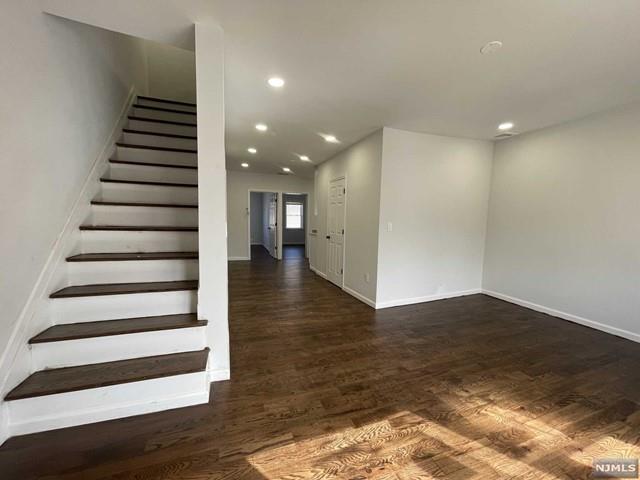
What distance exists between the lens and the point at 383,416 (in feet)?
5.49

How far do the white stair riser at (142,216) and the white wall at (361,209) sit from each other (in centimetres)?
232

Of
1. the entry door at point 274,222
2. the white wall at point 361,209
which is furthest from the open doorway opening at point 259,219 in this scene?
the white wall at point 361,209

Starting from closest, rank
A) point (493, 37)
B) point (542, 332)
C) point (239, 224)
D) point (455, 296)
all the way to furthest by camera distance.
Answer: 1. point (493, 37)
2. point (542, 332)
3. point (455, 296)
4. point (239, 224)

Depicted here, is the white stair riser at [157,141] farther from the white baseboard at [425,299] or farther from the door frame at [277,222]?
the door frame at [277,222]

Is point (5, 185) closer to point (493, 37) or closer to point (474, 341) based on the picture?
point (493, 37)

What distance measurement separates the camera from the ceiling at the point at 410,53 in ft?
5.09

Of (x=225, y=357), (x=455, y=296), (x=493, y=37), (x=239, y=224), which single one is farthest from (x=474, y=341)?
(x=239, y=224)

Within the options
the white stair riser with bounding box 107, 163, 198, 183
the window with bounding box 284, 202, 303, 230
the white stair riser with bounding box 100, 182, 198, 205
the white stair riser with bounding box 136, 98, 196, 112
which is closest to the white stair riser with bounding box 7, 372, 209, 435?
the white stair riser with bounding box 100, 182, 198, 205

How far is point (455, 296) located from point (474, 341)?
5.39 ft

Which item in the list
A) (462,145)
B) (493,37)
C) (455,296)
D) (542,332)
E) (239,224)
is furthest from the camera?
(239,224)

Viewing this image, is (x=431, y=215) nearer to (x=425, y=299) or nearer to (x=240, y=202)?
(x=425, y=299)

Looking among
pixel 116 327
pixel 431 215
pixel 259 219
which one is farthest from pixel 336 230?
pixel 259 219

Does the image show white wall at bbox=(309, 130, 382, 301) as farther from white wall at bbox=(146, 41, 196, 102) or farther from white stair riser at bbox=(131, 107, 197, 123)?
white wall at bbox=(146, 41, 196, 102)

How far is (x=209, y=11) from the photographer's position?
63.1 inches
